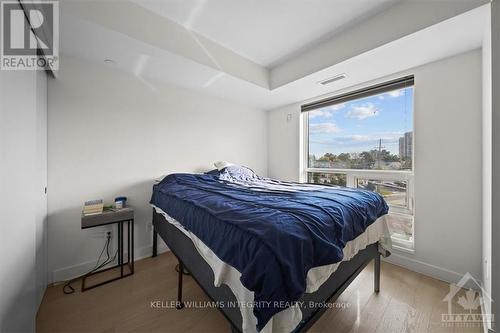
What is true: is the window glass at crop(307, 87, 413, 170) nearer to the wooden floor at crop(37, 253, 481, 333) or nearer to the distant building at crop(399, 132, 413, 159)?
the distant building at crop(399, 132, 413, 159)

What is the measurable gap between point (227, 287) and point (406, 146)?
244 cm

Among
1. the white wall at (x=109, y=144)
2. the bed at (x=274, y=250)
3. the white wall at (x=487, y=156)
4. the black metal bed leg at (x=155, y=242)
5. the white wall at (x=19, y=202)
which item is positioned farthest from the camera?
the black metal bed leg at (x=155, y=242)

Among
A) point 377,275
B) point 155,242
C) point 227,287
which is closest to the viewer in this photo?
point 227,287

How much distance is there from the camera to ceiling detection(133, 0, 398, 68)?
1.65m

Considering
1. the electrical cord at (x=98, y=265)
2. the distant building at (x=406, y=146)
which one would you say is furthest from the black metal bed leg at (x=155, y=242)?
the distant building at (x=406, y=146)

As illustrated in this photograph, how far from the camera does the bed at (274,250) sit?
798 millimetres

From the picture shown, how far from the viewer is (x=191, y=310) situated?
59.9 inches

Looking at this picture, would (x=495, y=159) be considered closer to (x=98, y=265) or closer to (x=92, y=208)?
(x=92, y=208)

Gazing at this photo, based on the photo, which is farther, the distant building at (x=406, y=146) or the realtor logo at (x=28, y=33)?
the distant building at (x=406, y=146)

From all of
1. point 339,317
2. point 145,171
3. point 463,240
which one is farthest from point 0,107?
point 463,240

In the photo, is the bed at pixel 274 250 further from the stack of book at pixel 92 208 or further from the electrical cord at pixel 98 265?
the electrical cord at pixel 98 265

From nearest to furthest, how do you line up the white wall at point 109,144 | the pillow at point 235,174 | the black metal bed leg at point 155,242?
the white wall at point 109,144
the black metal bed leg at point 155,242
the pillow at point 235,174

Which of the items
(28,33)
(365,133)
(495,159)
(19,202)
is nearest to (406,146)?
(365,133)

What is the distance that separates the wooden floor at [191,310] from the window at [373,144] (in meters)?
0.71
